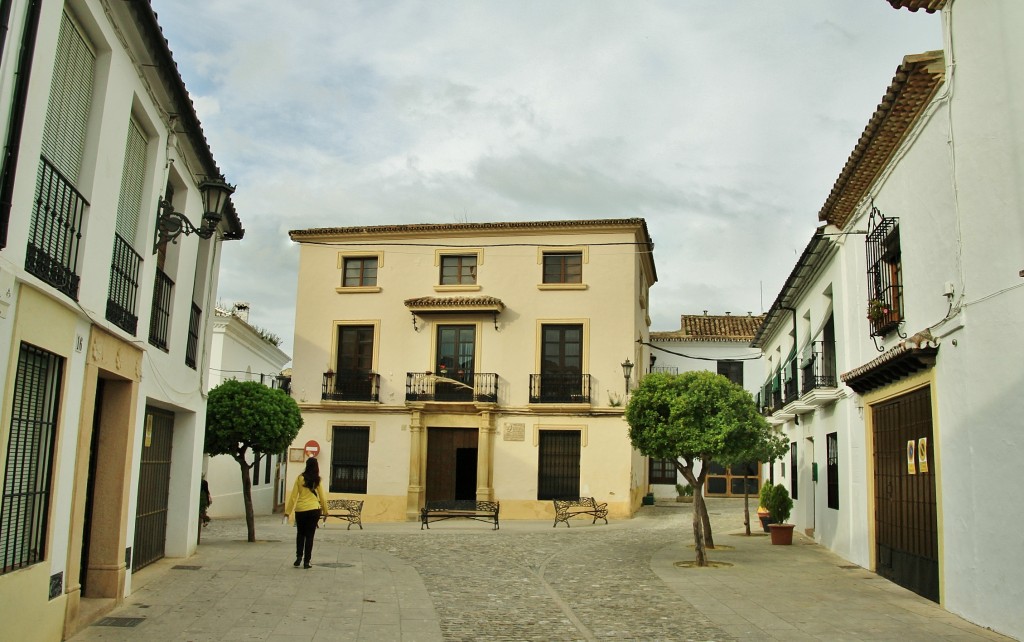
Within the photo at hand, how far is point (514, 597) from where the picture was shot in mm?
9945

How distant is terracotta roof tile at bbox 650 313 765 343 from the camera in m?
33.8

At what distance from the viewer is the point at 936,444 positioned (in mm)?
9445

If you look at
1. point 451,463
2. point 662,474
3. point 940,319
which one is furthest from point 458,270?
point 940,319

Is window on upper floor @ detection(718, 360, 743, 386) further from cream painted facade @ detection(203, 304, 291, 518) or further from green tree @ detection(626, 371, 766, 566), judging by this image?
green tree @ detection(626, 371, 766, 566)

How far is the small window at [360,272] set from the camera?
25.1m

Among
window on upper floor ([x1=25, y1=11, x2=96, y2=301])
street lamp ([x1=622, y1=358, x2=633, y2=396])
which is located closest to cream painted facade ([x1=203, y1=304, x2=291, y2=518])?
street lamp ([x1=622, y1=358, x2=633, y2=396])

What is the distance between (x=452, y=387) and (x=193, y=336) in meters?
12.3

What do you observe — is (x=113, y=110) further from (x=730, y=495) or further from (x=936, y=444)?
(x=730, y=495)

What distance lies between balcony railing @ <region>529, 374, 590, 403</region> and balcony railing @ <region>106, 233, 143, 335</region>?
51.4 feet

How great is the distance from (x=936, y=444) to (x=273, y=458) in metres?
25.3

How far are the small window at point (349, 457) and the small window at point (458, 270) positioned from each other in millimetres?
4956

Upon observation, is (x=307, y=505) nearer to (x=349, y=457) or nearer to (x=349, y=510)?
(x=349, y=510)

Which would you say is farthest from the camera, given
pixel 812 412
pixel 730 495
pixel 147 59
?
pixel 730 495

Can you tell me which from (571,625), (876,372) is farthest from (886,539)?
(571,625)
